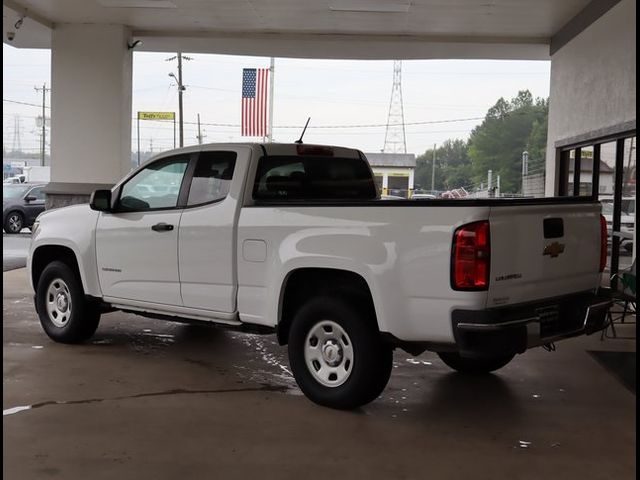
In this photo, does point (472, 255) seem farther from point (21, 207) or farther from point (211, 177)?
point (21, 207)

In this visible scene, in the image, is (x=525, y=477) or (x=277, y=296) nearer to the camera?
(x=525, y=477)

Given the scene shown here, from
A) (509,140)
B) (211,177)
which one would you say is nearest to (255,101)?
(509,140)

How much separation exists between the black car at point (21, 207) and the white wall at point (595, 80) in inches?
589

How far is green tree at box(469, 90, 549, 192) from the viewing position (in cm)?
2120

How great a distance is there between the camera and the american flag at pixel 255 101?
2267cm

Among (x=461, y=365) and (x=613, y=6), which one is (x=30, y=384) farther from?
(x=613, y=6)

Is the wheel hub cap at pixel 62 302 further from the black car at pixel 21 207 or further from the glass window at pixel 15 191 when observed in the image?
the glass window at pixel 15 191

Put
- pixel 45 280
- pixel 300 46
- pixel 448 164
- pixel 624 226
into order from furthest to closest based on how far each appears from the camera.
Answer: pixel 448 164, pixel 300 46, pixel 624 226, pixel 45 280

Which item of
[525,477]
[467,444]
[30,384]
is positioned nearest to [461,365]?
[467,444]

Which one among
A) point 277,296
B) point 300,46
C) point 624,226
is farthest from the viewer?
point 300,46

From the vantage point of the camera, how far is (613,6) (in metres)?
9.88

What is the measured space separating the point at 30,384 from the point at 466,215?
364 cm

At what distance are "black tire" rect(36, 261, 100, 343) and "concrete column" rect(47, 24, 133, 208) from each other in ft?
21.5

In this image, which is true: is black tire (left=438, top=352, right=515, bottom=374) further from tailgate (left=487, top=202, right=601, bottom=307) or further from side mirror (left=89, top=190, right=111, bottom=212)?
side mirror (left=89, top=190, right=111, bottom=212)
